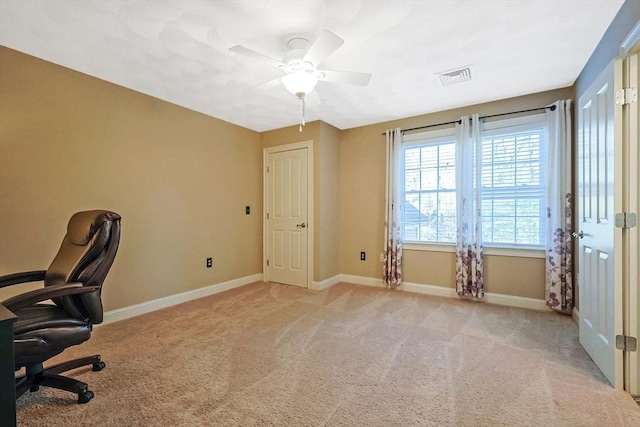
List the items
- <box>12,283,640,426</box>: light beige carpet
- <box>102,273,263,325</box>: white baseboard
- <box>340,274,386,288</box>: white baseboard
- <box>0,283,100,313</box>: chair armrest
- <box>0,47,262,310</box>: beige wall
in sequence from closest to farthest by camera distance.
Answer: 1. <box>0,283,100,313</box>: chair armrest
2. <box>12,283,640,426</box>: light beige carpet
3. <box>0,47,262,310</box>: beige wall
4. <box>102,273,263,325</box>: white baseboard
5. <box>340,274,386,288</box>: white baseboard

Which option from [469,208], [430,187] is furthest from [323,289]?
[469,208]

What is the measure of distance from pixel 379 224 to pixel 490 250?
1438 millimetres

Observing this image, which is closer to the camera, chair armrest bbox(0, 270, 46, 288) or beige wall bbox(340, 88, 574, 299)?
chair armrest bbox(0, 270, 46, 288)

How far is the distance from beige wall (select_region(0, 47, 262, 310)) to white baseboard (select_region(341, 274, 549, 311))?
170 cm

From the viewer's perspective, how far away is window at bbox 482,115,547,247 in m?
3.22

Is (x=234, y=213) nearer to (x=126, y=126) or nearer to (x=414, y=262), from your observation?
(x=126, y=126)

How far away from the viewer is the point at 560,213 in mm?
3027

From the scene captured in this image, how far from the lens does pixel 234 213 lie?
422 centimetres

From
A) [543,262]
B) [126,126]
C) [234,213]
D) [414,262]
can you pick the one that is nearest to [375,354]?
[414,262]

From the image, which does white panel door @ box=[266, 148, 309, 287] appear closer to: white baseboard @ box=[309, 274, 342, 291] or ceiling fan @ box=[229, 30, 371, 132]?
white baseboard @ box=[309, 274, 342, 291]

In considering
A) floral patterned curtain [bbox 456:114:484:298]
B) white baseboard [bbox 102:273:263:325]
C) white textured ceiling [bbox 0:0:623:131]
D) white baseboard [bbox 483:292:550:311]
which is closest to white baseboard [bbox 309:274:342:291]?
white baseboard [bbox 102:273:263:325]

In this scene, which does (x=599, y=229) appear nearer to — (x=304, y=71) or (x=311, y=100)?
(x=304, y=71)

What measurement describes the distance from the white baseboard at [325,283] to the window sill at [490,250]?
1.14 metres

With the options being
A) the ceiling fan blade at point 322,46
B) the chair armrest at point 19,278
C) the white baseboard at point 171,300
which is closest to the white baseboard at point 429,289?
the white baseboard at point 171,300
